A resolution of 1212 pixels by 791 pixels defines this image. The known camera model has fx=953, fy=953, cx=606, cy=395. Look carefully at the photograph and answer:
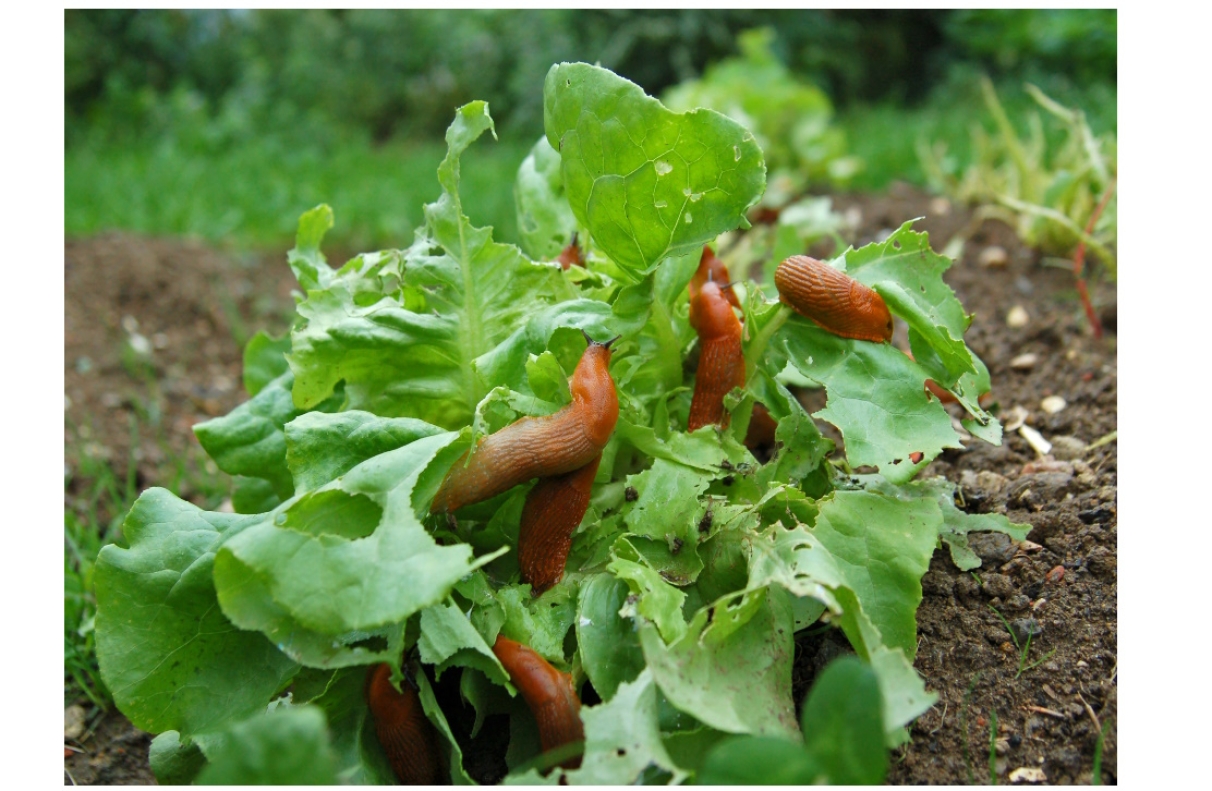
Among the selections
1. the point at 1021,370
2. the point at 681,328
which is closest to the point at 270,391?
the point at 681,328

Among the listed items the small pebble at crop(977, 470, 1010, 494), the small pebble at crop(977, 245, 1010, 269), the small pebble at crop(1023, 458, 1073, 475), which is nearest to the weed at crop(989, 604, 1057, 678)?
the small pebble at crop(977, 470, 1010, 494)

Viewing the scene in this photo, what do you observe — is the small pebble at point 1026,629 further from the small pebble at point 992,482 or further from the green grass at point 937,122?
the green grass at point 937,122

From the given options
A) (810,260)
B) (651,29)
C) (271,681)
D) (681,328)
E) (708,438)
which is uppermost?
(651,29)

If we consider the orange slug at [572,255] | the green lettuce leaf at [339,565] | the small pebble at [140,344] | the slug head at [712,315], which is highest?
the orange slug at [572,255]

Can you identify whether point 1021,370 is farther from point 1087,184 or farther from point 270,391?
point 270,391

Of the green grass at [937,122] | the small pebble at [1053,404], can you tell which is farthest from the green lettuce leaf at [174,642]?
the green grass at [937,122]

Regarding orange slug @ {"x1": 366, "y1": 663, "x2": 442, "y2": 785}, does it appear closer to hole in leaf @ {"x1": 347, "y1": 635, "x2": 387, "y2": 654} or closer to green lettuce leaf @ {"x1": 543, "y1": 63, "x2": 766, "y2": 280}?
hole in leaf @ {"x1": 347, "y1": 635, "x2": 387, "y2": 654}

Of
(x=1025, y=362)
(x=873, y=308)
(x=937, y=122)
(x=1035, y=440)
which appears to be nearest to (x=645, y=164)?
(x=873, y=308)
